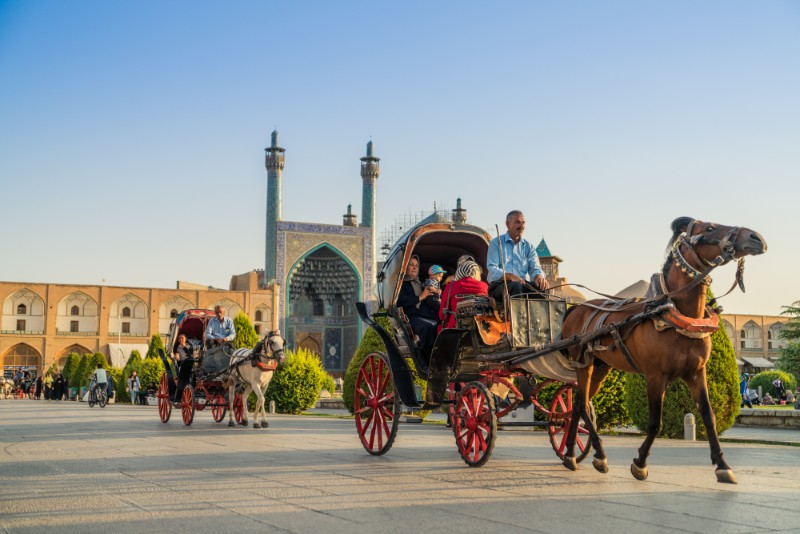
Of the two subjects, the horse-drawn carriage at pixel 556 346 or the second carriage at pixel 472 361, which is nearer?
the horse-drawn carriage at pixel 556 346

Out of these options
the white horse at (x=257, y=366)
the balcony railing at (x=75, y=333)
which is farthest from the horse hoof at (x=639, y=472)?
the balcony railing at (x=75, y=333)

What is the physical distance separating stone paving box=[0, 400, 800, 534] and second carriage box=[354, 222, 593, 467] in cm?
35

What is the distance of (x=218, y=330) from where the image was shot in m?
11.8

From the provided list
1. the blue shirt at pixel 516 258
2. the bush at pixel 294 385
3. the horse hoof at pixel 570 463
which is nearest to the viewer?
the horse hoof at pixel 570 463

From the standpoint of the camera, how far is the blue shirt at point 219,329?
38.2 feet

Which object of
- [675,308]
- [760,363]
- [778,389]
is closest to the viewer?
[675,308]

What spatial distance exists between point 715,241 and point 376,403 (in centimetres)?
338

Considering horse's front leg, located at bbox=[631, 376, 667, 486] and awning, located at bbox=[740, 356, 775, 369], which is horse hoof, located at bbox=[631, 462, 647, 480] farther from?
awning, located at bbox=[740, 356, 775, 369]

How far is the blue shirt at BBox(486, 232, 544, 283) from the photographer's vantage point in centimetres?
650

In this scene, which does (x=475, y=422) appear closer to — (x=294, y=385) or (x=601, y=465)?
(x=601, y=465)

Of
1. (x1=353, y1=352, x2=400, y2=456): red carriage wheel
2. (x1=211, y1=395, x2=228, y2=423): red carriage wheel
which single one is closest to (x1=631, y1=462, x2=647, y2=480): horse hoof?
(x1=353, y1=352, x2=400, y2=456): red carriage wheel

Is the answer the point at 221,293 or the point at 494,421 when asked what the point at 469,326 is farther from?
the point at 221,293

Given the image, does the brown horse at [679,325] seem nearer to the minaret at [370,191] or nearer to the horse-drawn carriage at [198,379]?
the horse-drawn carriage at [198,379]

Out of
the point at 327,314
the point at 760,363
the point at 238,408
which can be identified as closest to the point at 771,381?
the point at 238,408
